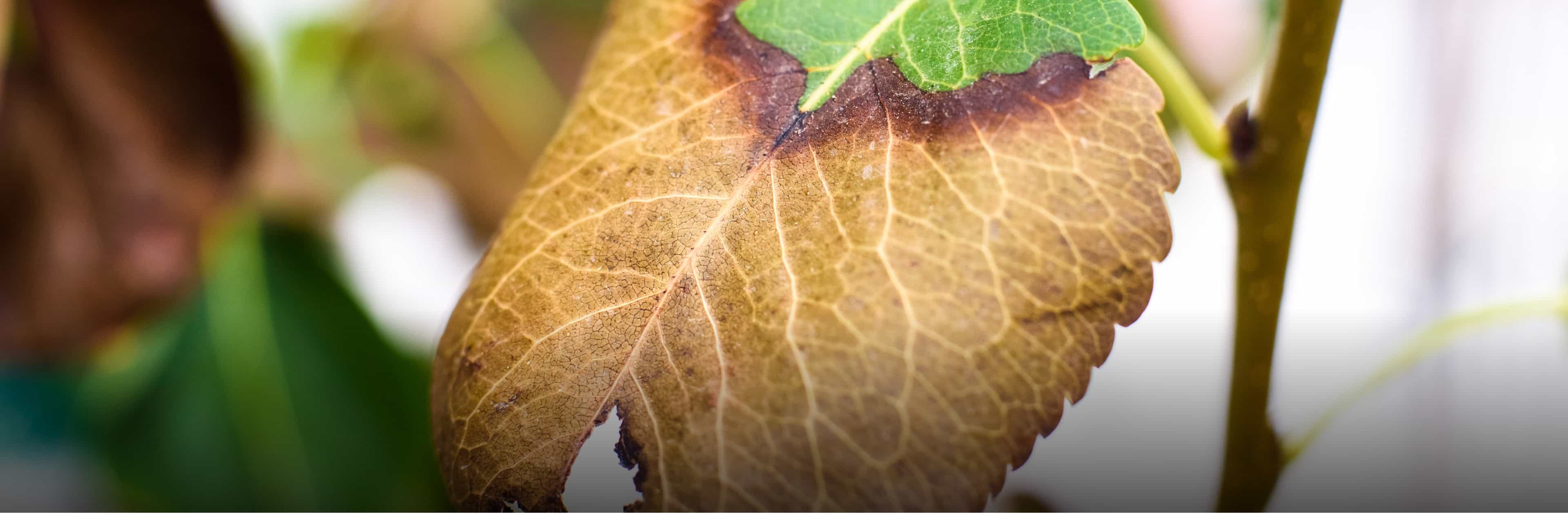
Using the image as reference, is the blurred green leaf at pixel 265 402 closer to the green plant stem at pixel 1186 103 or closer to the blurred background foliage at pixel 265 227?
the blurred background foliage at pixel 265 227

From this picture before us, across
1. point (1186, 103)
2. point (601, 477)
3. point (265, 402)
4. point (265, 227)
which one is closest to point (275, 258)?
point (265, 227)

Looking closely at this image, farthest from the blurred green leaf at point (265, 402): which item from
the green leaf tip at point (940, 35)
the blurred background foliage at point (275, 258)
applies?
the green leaf tip at point (940, 35)

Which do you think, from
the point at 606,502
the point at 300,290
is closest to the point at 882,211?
the point at 606,502

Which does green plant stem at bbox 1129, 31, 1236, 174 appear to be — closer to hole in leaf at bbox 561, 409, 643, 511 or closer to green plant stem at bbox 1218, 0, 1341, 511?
green plant stem at bbox 1218, 0, 1341, 511

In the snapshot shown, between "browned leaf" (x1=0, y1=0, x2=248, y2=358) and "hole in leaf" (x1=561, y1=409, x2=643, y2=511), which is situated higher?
"browned leaf" (x1=0, y1=0, x2=248, y2=358)

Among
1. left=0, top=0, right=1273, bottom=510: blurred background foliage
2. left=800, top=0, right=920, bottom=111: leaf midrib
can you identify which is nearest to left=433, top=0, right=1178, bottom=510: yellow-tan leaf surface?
left=800, top=0, right=920, bottom=111: leaf midrib

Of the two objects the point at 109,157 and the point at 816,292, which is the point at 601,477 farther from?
the point at 109,157

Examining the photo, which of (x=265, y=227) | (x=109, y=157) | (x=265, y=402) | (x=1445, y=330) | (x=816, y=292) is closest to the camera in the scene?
(x=816, y=292)
